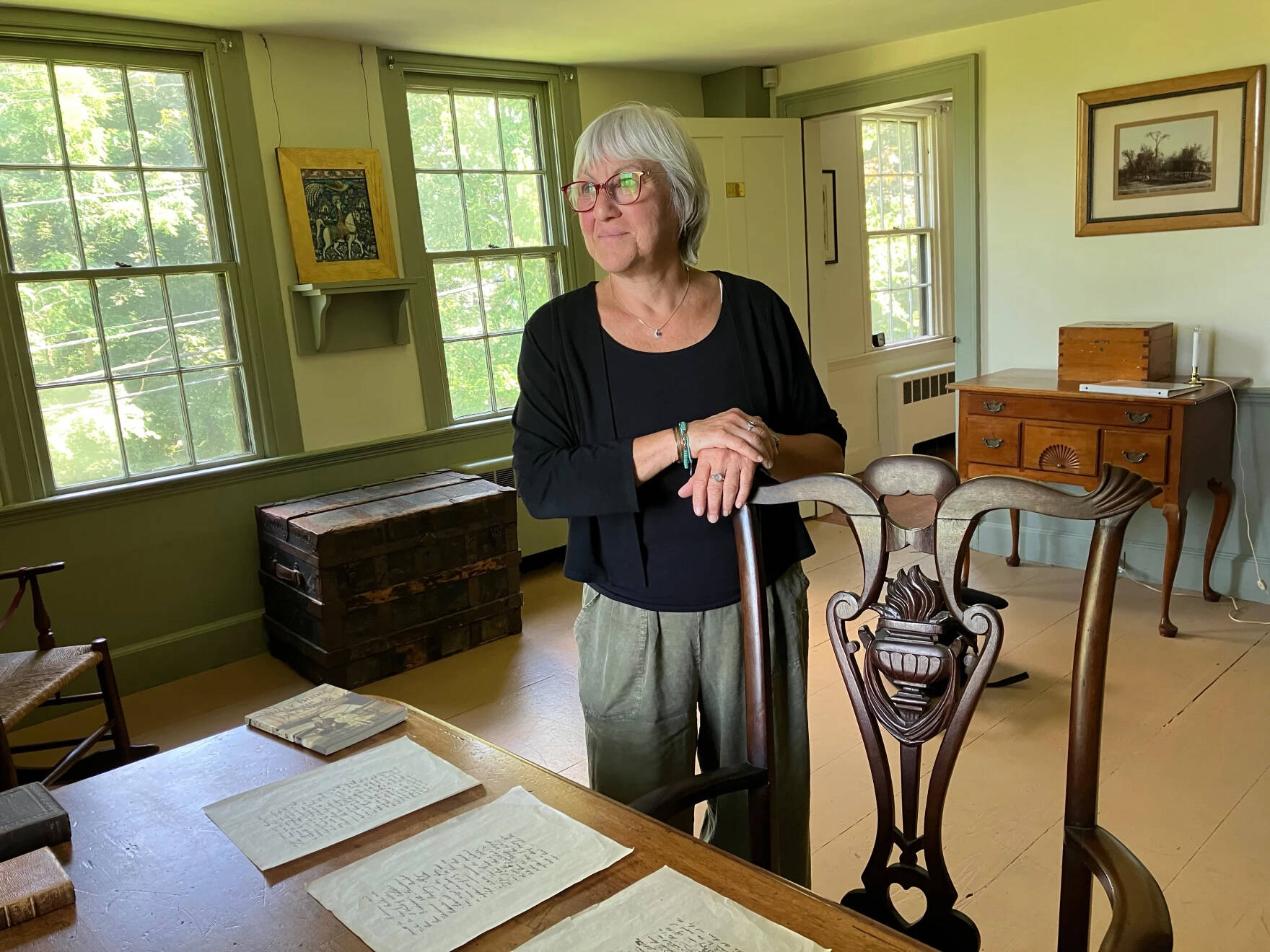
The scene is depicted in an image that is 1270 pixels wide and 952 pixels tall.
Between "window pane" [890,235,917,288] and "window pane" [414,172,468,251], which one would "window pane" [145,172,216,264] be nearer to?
"window pane" [414,172,468,251]

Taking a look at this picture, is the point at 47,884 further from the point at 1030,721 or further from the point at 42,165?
the point at 42,165

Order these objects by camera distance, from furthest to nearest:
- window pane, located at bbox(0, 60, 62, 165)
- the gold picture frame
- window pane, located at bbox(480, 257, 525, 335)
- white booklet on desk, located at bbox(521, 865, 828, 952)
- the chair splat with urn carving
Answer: window pane, located at bbox(480, 257, 525, 335), the gold picture frame, window pane, located at bbox(0, 60, 62, 165), the chair splat with urn carving, white booklet on desk, located at bbox(521, 865, 828, 952)

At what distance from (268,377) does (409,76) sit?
4.98ft

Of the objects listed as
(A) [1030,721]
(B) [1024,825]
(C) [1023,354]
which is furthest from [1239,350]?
(B) [1024,825]

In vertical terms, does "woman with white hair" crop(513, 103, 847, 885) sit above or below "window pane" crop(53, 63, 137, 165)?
below

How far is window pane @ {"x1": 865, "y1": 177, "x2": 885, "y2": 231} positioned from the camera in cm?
661

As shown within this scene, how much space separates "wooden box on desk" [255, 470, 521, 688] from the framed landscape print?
2839 mm

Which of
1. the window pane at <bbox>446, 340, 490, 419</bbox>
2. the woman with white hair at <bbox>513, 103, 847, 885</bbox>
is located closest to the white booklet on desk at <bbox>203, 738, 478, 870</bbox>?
the woman with white hair at <bbox>513, 103, 847, 885</bbox>

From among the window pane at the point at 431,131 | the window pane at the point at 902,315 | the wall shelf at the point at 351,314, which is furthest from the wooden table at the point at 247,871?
the window pane at the point at 902,315

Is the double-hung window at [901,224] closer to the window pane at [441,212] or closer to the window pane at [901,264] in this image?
the window pane at [901,264]

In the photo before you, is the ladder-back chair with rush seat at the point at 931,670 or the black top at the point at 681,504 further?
the black top at the point at 681,504

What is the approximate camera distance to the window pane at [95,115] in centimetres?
338

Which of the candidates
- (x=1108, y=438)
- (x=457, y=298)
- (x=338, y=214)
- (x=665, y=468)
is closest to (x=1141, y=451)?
(x=1108, y=438)

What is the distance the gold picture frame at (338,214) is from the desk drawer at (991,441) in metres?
2.61
